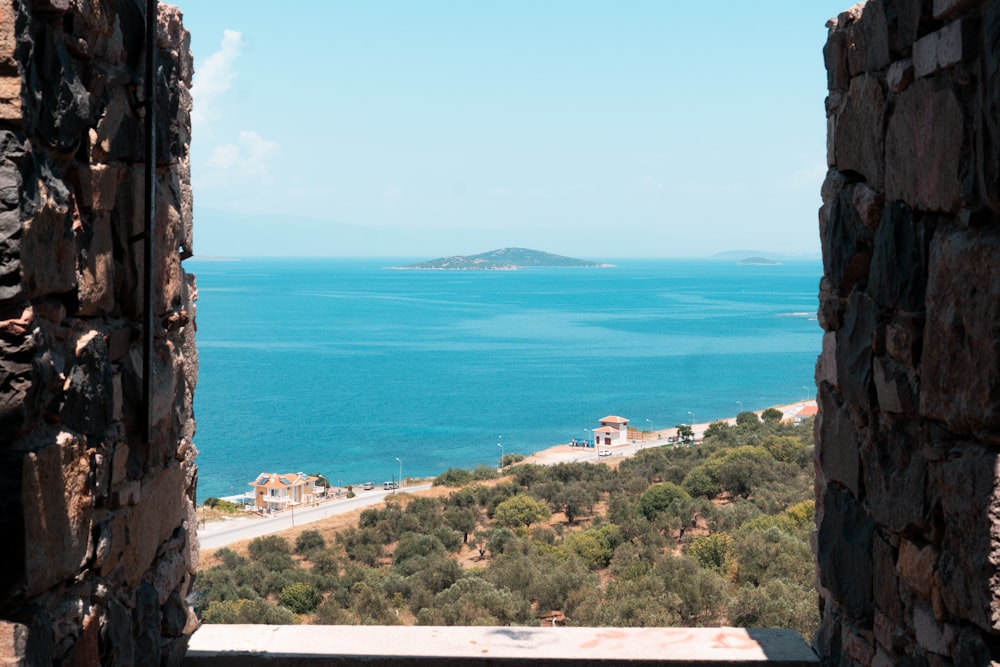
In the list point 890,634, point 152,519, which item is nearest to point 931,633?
point 890,634

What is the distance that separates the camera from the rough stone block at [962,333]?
71.5 inches

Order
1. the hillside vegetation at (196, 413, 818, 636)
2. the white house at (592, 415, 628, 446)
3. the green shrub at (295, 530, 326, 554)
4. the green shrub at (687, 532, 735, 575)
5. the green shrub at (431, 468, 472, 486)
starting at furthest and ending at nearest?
the white house at (592, 415, 628, 446)
the green shrub at (431, 468, 472, 486)
the green shrub at (295, 530, 326, 554)
the green shrub at (687, 532, 735, 575)
the hillside vegetation at (196, 413, 818, 636)

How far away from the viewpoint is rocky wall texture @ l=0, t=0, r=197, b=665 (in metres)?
1.69

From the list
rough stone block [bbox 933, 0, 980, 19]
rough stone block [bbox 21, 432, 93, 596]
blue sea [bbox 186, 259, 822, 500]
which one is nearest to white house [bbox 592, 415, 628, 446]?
blue sea [bbox 186, 259, 822, 500]

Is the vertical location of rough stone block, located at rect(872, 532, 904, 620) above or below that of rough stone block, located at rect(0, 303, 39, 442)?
below

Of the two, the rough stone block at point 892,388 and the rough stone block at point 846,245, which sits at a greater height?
the rough stone block at point 846,245

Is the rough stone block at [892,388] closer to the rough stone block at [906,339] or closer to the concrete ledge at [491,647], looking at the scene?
the rough stone block at [906,339]

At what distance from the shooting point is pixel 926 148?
2.12 metres

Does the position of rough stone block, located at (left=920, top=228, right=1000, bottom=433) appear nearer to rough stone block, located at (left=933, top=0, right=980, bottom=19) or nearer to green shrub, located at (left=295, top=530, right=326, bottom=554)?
rough stone block, located at (left=933, top=0, right=980, bottom=19)

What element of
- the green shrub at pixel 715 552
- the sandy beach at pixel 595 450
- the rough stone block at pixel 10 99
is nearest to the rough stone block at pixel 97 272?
the rough stone block at pixel 10 99

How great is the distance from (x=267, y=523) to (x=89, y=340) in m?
25.3

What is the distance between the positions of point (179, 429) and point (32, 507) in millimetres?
1188

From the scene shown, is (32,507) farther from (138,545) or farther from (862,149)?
(862,149)

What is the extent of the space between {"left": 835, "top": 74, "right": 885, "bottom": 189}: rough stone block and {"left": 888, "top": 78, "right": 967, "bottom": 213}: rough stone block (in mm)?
82
